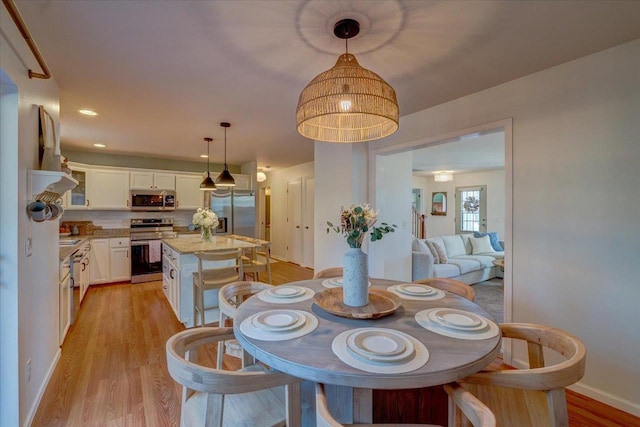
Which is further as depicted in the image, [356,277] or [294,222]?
[294,222]

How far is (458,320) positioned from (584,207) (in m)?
1.49

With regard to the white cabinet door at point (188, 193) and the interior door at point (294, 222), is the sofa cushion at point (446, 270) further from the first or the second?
the white cabinet door at point (188, 193)

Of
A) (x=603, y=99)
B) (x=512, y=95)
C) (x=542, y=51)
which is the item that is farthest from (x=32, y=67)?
(x=603, y=99)

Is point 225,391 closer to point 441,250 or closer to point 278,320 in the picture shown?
point 278,320

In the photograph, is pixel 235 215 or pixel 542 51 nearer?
pixel 542 51

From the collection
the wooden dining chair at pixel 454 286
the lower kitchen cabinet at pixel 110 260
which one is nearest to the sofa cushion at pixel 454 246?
the wooden dining chair at pixel 454 286

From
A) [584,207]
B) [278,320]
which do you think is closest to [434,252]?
[584,207]

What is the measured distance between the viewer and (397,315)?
56.2 inches

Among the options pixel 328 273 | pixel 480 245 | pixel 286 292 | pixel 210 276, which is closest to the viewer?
pixel 286 292

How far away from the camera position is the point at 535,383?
1021 mm

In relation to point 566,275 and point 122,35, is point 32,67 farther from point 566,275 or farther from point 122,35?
point 566,275

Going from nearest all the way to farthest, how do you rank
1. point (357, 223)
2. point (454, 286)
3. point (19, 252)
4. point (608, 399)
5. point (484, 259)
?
point (357, 223), point (19, 252), point (608, 399), point (454, 286), point (484, 259)

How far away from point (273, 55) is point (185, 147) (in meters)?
3.31

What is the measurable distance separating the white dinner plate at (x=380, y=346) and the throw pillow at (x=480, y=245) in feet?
16.6
